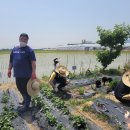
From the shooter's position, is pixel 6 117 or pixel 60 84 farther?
pixel 60 84

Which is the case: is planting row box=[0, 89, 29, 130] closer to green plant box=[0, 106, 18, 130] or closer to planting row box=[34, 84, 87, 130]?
green plant box=[0, 106, 18, 130]

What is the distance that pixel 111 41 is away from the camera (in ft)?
57.6

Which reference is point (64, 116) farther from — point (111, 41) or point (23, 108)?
point (111, 41)

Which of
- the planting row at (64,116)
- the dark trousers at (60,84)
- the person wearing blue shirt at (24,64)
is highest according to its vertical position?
the person wearing blue shirt at (24,64)

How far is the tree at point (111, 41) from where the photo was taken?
687 inches

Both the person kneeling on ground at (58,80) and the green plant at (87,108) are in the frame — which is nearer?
the green plant at (87,108)

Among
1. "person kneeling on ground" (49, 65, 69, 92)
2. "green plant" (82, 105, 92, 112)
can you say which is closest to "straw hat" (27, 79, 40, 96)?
"green plant" (82, 105, 92, 112)

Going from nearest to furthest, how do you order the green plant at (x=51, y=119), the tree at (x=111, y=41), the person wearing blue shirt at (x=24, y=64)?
the green plant at (x=51, y=119)
the person wearing blue shirt at (x=24, y=64)
the tree at (x=111, y=41)

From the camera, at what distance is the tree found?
1744 centimetres

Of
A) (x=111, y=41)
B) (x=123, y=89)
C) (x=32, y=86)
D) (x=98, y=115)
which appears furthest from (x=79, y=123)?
(x=111, y=41)

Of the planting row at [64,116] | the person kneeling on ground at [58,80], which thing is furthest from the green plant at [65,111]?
the person kneeling on ground at [58,80]

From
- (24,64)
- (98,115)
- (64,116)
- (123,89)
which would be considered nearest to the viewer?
(64,116)

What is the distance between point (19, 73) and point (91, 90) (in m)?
3.57

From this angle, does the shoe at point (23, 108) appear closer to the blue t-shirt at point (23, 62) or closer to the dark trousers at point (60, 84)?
the blue t-shirt at point (23, 62)
